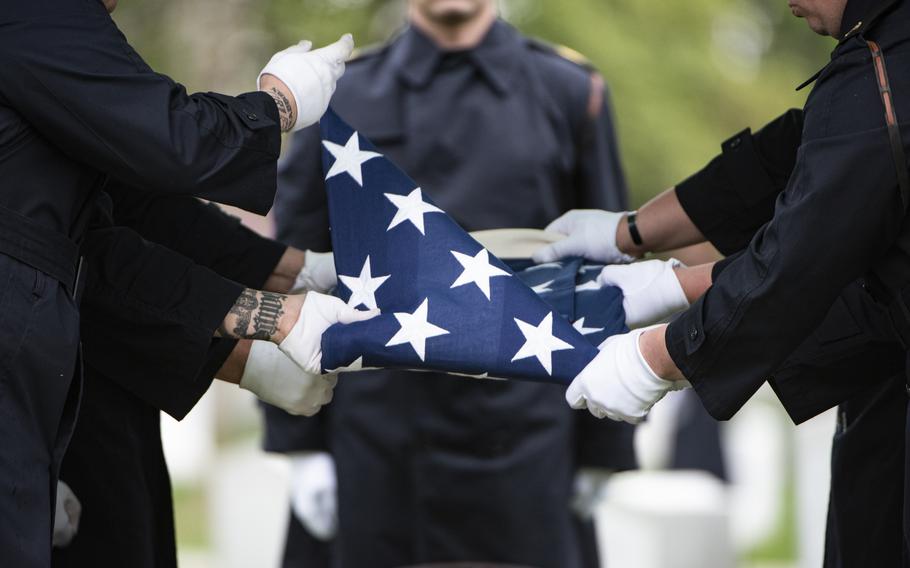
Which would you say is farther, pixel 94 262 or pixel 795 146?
pixel 795 146

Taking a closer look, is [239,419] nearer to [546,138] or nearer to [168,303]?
[546,138]

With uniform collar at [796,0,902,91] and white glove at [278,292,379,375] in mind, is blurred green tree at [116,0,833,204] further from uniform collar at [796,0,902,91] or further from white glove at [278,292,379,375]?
uniform collar at [796,0,902,91]

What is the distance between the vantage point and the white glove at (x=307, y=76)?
3051 millimetres

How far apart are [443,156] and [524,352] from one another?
150cm

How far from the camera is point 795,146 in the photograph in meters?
3.26

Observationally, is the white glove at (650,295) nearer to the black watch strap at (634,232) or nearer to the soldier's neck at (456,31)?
the black watch strap at (634,232)

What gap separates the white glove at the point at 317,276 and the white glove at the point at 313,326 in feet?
1.52

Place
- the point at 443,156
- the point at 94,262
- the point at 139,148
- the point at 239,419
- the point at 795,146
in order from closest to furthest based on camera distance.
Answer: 1. the point at 139,148
2. the point at 94,262
3. the point at 795,146
4. the point at 443,156
5. the point at 239,419

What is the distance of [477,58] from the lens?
14.6 feet

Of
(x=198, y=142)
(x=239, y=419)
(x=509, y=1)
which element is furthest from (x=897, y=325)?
(x=239, y=419)

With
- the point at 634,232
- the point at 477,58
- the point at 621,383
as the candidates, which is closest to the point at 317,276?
the point at 634,232

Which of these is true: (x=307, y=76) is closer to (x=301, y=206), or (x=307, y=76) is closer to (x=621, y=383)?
(x=621, y=383)

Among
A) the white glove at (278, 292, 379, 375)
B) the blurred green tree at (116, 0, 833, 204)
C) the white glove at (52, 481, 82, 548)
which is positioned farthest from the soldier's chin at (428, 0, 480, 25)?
the blurred green tree at (116, 0, 833, 204)

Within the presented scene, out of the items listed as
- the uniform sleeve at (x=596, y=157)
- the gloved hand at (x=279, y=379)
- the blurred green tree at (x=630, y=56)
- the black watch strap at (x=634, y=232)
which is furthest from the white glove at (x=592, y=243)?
the blurred green tree at (x=630, y=56)
